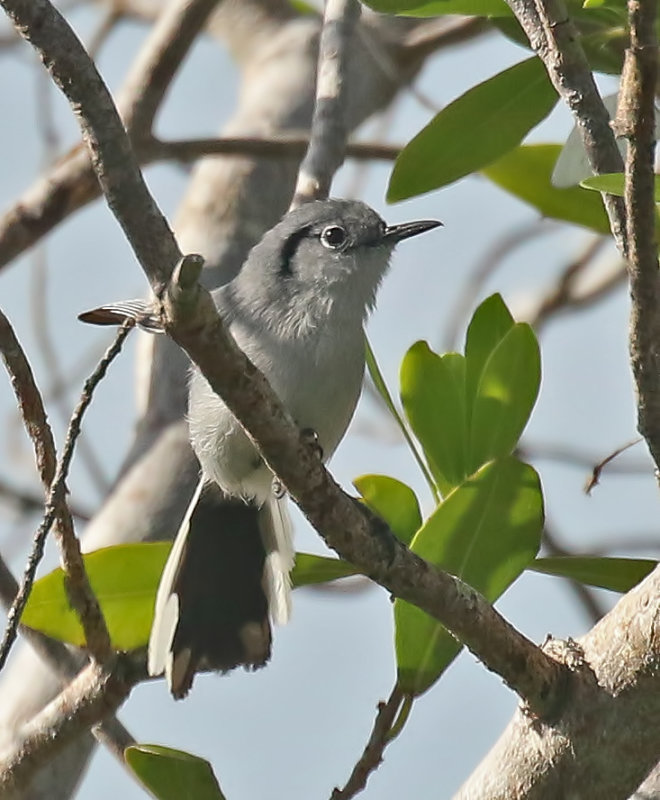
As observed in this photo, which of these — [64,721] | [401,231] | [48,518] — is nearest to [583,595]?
[401,231]

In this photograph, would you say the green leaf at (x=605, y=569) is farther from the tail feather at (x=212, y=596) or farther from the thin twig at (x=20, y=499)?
the thin twig at (x=20, y=499)

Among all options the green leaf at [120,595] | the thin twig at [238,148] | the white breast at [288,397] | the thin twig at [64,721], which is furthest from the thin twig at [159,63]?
the thin twig at [64,721]

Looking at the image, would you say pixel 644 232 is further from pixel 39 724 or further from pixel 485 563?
pixel 39 724

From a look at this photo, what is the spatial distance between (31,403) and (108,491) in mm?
1598

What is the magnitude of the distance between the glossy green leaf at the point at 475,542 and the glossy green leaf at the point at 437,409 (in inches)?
4.1

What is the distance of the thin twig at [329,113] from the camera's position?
2.70 meters

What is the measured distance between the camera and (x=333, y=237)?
9.15 ft

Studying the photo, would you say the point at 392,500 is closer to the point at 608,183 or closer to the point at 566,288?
the point at 608,183

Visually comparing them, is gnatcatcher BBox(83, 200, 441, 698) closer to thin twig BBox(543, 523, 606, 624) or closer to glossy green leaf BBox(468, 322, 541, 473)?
glossy green leaf BBox(468, 322, 541, 473)

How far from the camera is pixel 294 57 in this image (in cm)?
408

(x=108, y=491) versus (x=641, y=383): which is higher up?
(x=108, y=491)

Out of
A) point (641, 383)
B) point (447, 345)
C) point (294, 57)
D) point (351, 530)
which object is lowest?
point (351, 530)

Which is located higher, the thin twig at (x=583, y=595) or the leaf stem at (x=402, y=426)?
the thin twig at (x=583, y=595)

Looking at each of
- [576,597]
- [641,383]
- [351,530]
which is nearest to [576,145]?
[641,383]
